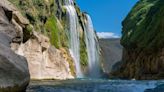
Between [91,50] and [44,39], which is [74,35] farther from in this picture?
[44,39]

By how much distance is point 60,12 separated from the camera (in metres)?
83.4

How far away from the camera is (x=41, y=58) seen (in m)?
53.9

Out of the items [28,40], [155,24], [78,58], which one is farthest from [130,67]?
[28,40]

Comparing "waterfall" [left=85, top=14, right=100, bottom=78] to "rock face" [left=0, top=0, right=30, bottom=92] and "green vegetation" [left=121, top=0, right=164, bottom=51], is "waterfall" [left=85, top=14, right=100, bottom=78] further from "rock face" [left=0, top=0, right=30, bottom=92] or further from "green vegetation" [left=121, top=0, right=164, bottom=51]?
"rock face" [left=0, top=0, right=30, bottom=92]

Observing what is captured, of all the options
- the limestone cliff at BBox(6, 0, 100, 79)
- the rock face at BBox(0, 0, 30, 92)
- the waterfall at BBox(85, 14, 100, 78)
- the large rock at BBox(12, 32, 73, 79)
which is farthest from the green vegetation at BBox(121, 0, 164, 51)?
the rock face at BBox(0, 0, 30, 92)

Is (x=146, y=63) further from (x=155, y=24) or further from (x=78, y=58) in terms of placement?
(x=78, y=58)

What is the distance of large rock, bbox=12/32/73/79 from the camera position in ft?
166

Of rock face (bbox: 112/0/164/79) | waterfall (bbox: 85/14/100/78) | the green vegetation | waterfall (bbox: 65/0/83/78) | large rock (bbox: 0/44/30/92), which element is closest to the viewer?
large rock (bbox: 0/44/30/92)

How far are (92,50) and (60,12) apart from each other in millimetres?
25520

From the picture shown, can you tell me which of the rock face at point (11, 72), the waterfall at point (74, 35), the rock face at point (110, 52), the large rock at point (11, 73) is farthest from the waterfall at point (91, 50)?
the large rock at point (11, 73)

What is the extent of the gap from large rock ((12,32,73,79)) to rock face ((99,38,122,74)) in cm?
8683

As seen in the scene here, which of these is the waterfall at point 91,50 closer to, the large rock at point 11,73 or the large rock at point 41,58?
the large rock at point 41,58

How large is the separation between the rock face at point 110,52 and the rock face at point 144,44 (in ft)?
159

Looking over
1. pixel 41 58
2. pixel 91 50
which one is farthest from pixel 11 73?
pixel 91 50
